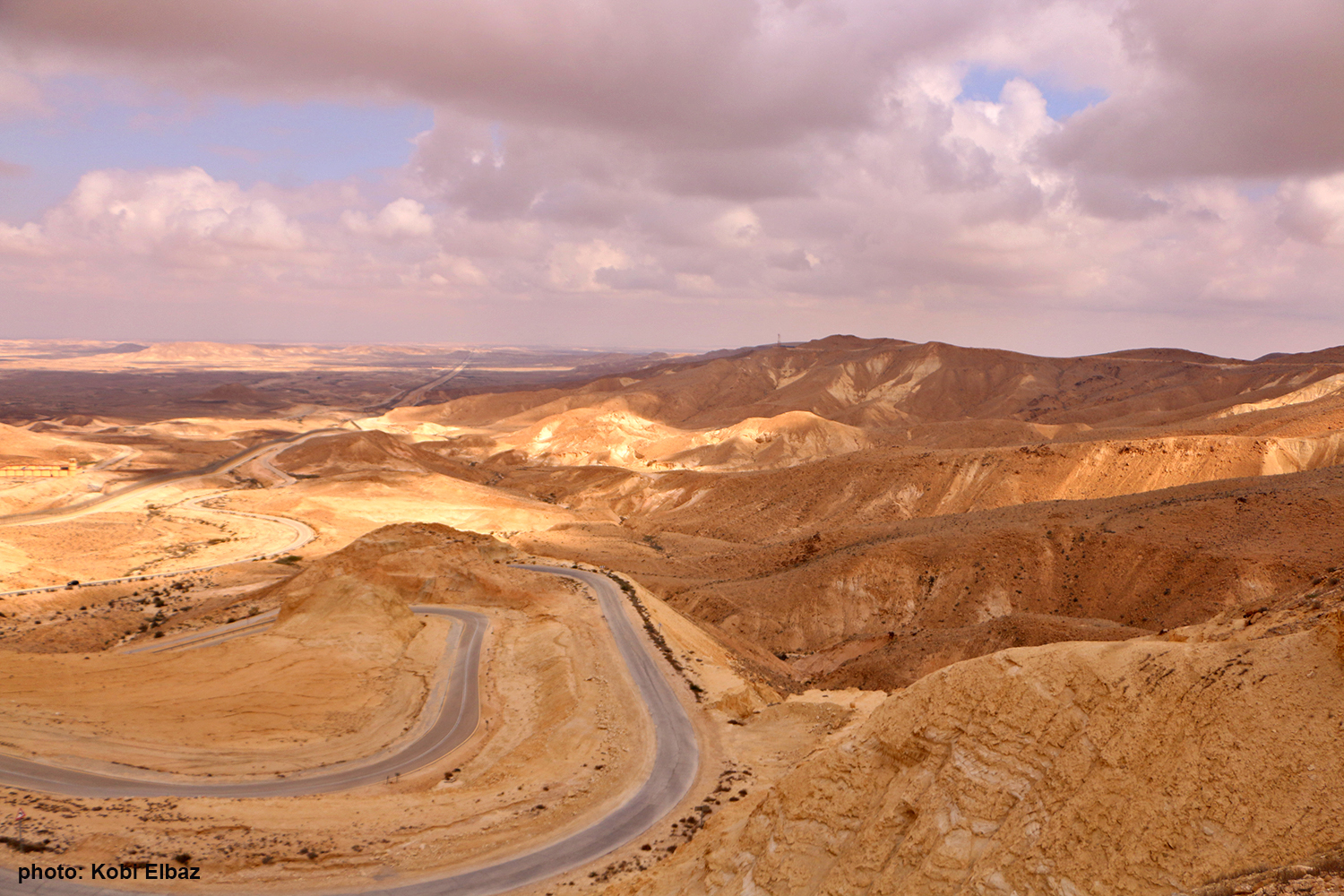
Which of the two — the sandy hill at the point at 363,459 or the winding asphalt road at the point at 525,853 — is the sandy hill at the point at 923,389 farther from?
the winding asphalt road at the point at 525,853

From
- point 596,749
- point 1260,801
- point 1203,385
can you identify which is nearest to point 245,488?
point 596,749

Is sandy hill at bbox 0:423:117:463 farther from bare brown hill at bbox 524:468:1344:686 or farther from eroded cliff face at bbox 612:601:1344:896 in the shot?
eroded cliff face at bbox 612:601:1344:896

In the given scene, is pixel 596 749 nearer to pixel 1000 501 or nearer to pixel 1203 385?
pixel 1000 501

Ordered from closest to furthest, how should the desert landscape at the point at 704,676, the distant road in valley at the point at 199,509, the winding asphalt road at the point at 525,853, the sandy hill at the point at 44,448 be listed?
the desert landscape at the point at 704,676 → the winding asphalt road at the point at 525,853 → the distant road in valley at the point at 199,509 → the sandy hill at the point at 44,448

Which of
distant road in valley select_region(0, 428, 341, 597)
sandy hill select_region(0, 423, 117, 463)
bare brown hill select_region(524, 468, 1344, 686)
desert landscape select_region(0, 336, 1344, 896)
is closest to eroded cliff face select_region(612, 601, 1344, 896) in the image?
desert landscape select_region(0, 336, 1344, 896)

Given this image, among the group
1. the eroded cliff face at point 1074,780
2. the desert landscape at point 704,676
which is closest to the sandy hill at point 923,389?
the desert landscape at point 704,676

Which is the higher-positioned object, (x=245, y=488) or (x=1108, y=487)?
(x=1108, y=487)
